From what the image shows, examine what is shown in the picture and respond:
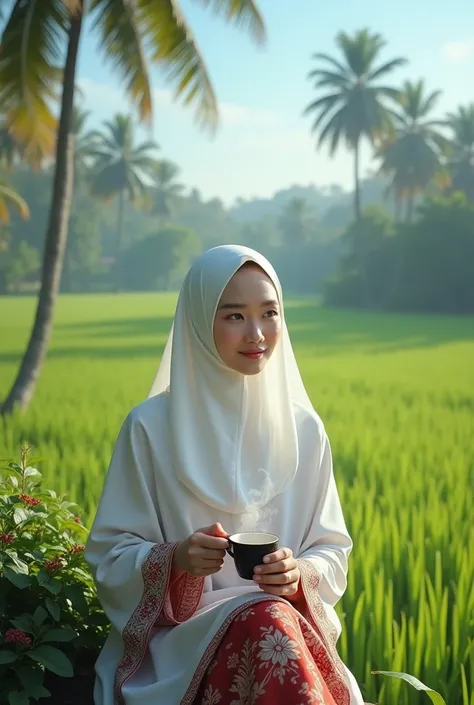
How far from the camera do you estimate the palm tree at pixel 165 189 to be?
18734 millimetres

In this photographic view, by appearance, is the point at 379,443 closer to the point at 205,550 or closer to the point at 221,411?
the point at 221,411

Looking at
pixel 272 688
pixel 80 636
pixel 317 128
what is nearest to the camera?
pixel 272 688

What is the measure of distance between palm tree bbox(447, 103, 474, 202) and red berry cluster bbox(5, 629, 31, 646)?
15.5m

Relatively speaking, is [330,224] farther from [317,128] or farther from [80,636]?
[80,636]

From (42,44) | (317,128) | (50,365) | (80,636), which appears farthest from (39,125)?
(317,128)

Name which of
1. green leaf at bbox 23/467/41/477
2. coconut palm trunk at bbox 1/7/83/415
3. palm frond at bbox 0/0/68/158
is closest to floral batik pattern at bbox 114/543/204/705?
green leaf at bbox 23/467/41/477

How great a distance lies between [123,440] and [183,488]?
0.40 ft

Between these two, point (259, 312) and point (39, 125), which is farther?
point (39, 125)

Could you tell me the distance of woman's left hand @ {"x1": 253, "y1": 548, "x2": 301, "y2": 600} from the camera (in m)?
0.96

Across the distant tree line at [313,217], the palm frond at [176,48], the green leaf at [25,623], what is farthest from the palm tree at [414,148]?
the green leaf at [25,623]

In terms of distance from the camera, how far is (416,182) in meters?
16.5

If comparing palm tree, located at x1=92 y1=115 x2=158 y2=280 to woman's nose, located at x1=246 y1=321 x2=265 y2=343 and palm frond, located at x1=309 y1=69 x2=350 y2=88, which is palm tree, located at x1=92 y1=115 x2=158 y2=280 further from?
woman's nose, located at x1=246 y1=321 x2=265 y2=343

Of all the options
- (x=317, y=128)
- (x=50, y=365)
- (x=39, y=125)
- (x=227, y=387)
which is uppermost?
(x=317, y=128)

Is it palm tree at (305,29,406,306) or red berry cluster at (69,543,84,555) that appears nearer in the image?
red berry cluster at (69,543,84,555)
